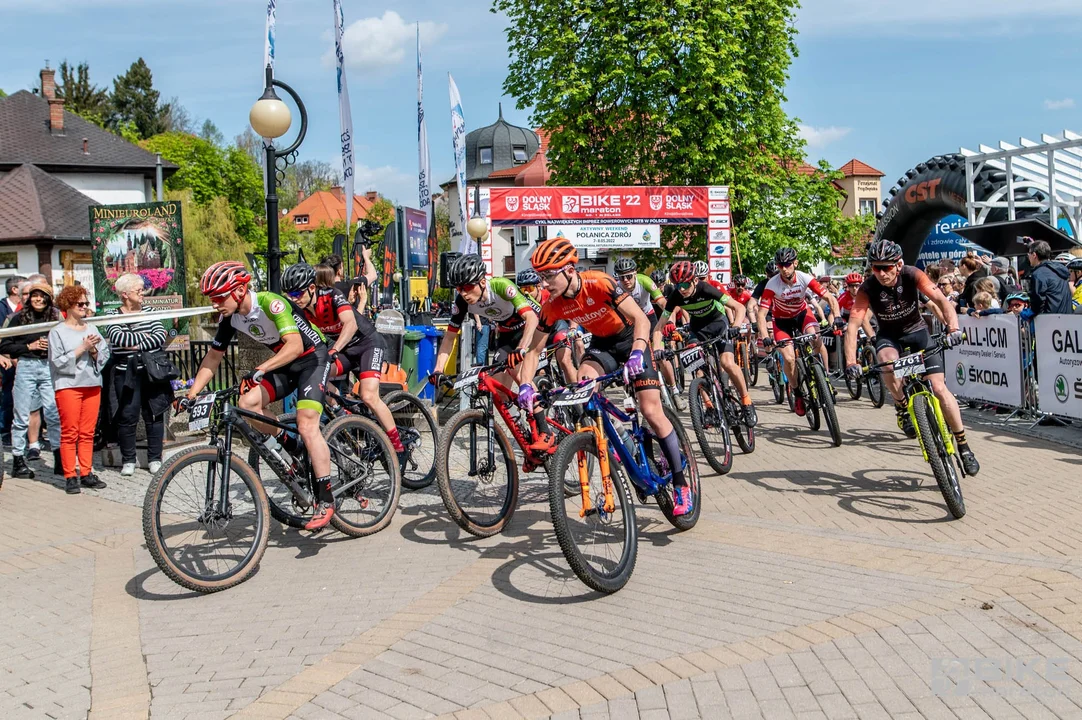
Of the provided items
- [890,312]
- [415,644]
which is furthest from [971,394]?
[415,644]

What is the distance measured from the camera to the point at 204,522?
230 inches

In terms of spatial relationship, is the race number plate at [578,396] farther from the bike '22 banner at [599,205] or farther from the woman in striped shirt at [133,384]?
the bike '22 banner at [599,205]

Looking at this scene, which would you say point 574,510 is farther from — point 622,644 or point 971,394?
point 971,394

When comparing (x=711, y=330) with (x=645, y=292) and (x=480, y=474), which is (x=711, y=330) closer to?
(x=645, y=292)

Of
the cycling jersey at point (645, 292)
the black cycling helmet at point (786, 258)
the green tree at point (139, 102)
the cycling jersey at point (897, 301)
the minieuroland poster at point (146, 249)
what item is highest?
the green tree at point (139, 102)

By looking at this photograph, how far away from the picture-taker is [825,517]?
703cm

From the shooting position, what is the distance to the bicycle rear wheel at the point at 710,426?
28.4ft

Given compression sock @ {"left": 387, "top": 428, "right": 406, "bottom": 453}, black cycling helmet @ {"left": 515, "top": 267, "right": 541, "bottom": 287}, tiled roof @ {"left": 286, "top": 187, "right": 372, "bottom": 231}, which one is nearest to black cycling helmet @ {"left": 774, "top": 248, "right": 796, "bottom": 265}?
black cycling helmet @ {"left": 515, "top": 267, "right": 541, "bottom": 287}

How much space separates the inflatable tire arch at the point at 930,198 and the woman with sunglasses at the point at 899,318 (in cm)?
1414

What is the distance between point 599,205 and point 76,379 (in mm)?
14319

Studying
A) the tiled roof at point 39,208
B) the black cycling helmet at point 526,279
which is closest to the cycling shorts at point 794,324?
the black cycling helmet at point 526,279

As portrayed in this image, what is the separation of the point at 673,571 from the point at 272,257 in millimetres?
6484

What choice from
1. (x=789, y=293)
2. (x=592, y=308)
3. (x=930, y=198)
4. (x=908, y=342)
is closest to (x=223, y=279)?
(x=592, y=308)

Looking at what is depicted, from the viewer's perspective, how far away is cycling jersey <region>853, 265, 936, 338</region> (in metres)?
7.95
